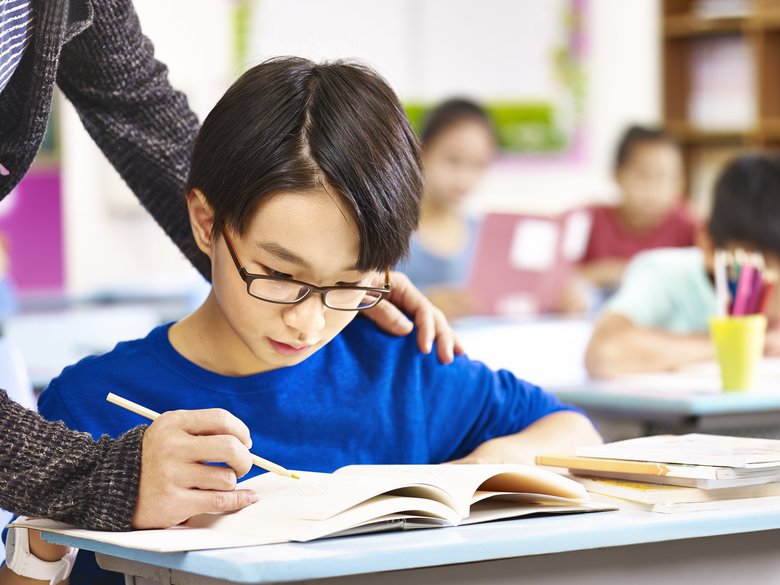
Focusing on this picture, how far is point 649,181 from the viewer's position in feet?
17.0

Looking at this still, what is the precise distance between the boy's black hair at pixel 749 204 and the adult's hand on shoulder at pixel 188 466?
6.15 feet

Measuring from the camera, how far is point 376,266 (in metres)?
1.20

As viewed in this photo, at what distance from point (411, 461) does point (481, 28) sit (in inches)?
185

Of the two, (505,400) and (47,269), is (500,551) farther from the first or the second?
(47,269)

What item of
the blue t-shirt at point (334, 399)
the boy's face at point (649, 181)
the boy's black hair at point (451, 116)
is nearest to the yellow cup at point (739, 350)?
the blue t-shirt at point (334, 399)

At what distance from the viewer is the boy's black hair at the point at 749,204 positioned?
265 cm

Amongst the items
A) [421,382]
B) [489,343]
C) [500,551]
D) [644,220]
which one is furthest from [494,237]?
[500,551]

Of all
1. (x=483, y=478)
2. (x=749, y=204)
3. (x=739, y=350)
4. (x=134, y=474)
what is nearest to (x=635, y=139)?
(x=749, y=204)

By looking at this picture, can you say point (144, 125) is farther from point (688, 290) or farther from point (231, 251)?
point (688, 290)

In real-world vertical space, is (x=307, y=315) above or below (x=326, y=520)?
above

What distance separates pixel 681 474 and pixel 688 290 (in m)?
1.84

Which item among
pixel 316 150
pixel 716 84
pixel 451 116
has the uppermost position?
pixel 716 84

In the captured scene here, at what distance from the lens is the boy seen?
1.17 metres

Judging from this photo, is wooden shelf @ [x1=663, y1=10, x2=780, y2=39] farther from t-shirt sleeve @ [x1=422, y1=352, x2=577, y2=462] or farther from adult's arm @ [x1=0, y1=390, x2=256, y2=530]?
adult's arm @ [x1=0, y1=390, x2=256, y2=530]
